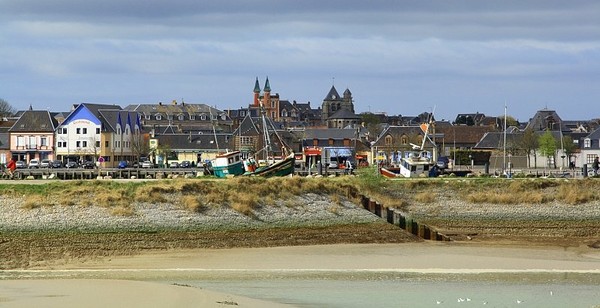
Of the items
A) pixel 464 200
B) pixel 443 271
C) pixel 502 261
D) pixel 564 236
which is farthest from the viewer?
pixel 464 200

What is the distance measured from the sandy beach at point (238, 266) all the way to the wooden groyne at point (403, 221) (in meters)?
1.75

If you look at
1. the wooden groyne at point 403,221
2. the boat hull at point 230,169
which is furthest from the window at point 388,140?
the wooden groyne at point 403,221

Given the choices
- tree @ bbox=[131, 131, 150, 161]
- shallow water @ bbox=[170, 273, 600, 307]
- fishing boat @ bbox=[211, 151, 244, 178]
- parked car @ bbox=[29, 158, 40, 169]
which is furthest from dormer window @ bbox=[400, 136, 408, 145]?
shallow water @ bbox=[170, 273, 600, 307]

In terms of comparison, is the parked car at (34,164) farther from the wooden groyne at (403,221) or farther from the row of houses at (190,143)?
the wooden groyne at (403,221)

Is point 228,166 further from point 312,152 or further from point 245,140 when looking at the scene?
point 245,140

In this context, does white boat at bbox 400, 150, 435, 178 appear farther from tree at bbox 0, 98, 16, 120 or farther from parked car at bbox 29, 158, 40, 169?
tree at bbox 0, 98, 16, 120

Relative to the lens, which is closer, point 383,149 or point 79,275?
point 79,275

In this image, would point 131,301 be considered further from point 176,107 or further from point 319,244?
point 176,107

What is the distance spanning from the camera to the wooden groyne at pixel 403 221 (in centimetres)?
4559

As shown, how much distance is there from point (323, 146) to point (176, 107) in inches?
2356

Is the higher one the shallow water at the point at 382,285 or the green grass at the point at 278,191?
the green grass at the point at 278,191

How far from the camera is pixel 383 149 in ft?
393

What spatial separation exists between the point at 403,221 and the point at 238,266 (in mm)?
13665

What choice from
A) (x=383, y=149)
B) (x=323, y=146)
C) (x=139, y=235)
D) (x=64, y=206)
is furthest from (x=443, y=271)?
(x=323, y=146)
